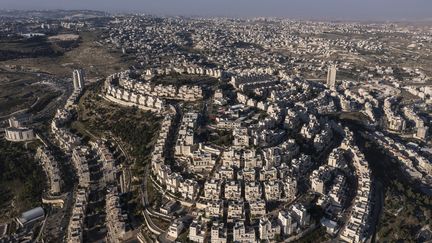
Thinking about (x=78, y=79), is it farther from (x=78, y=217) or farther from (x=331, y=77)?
(x=331, y=77)

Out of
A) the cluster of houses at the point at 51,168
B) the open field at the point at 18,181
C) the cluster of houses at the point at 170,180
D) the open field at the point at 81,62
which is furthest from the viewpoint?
the open field at the point at 81,62

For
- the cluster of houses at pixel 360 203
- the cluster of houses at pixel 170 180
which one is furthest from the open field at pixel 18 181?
the cluster of houses at pixel 360 203

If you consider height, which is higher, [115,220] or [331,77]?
[331,77]

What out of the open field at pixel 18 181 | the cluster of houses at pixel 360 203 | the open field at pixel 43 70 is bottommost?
the open field at pixel 18 181

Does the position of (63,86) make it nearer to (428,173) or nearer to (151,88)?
(151,88)

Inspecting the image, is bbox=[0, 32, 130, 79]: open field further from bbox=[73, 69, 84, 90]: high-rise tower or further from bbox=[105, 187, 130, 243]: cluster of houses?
bbox=[105, 187, 130, 243]: cluster of houses

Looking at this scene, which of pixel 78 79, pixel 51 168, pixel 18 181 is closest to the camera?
pixel 18 181

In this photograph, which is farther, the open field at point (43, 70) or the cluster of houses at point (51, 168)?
the open field at point (43, 70)

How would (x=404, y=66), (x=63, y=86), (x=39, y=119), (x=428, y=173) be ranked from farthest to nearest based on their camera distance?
(x=404, y=66)
(x=63, y=86)
(x=39, y=119)
(x=428, y=173)

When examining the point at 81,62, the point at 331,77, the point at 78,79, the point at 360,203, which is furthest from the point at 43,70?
the point at 360,203

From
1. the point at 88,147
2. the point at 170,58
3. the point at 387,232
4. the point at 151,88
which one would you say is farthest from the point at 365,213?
the point at 170,58

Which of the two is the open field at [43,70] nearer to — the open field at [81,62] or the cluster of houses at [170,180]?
the open field at [81,62]
